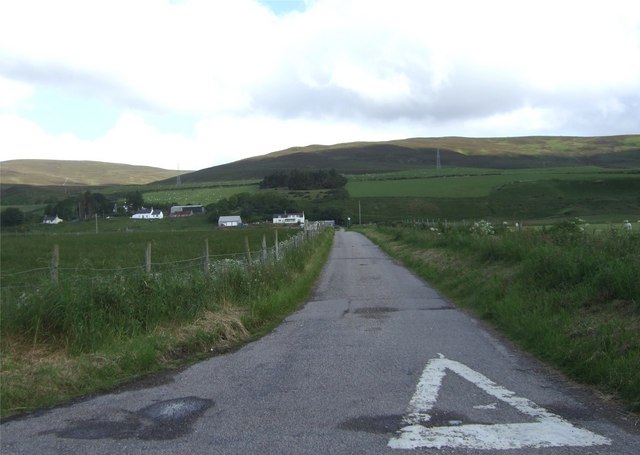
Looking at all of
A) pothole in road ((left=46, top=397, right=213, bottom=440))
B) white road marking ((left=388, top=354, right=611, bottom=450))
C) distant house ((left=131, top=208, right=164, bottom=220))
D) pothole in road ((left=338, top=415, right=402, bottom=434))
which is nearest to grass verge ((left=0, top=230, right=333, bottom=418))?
pothole in road ((left=46, top=397, right=213, bottom=440))

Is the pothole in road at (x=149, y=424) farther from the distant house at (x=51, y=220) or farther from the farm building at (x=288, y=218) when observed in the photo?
the distant house at (x=51, y=220)

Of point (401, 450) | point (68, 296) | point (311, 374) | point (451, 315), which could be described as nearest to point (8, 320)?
point (68, 296)

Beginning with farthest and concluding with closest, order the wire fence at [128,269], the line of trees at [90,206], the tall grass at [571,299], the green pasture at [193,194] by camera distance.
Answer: the green pasture at [193,194] < the line of trees at [90,206] < the wire fence at [128,269] < the tall grass at [571,299]

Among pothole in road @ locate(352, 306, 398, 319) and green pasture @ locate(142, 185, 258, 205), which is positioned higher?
green pasture @ locate(142, 185, 258, 205)

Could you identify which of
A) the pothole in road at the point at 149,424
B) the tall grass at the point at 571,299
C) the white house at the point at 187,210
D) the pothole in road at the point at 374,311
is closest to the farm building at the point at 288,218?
the white house at the point at 187,210

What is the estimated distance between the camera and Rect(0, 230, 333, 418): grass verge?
628 cm

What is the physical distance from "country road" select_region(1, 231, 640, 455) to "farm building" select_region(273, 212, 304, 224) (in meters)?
84.0

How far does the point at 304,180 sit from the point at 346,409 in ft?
436

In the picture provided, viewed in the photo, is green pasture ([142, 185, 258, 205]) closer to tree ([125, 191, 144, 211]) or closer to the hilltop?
tree ([125, 191, 144, 211])

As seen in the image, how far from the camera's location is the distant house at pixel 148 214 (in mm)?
101062

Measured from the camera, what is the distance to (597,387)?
6340mm

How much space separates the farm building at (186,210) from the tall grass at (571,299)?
9559cm

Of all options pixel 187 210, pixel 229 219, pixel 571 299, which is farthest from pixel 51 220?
pixel 571 299

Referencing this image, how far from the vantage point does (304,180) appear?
137750mm
